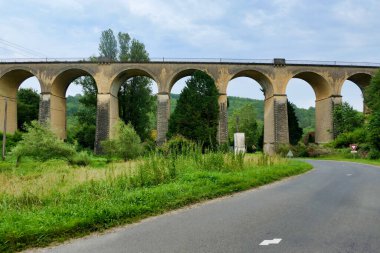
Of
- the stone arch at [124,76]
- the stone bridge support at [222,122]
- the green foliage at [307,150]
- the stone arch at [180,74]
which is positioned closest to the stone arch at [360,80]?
the green foliage at [307,150]

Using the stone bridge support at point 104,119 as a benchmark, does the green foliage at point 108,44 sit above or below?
above

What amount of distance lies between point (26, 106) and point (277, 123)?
3893cm

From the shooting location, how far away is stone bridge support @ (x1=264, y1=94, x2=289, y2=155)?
41250mm

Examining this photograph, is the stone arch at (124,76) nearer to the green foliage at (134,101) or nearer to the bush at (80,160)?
the green foliage at (134,101)

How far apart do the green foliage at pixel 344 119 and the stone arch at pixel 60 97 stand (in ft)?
101

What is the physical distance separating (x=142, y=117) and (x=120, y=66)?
10.3 m

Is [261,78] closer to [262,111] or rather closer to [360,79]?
[360,79]

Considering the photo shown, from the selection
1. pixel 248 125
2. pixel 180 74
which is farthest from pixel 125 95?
pixel 248 125

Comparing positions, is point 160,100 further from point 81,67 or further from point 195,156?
point 195,156

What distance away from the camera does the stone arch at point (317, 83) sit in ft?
142

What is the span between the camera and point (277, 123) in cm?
4131

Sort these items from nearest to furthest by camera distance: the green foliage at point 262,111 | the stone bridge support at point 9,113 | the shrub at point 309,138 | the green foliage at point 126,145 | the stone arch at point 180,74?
the green foliage at point 126,145, the stone arch at point 180,74, the stone bridge support at point 9,113, the shrub at point 309,138, the green foliage at point 262,111

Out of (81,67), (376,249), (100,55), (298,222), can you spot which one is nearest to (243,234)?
(298,222)

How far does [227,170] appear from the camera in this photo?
13375 mm
